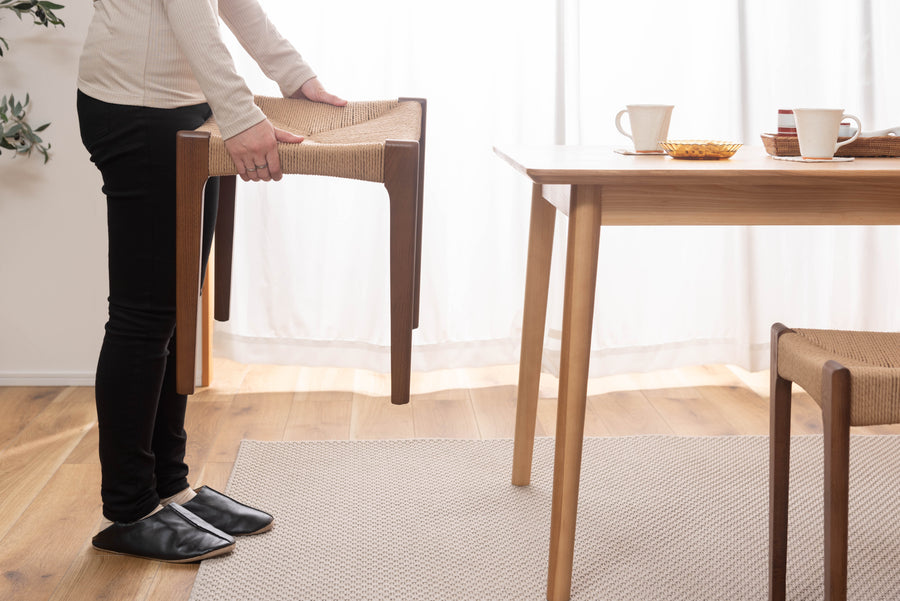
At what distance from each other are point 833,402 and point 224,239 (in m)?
1.16

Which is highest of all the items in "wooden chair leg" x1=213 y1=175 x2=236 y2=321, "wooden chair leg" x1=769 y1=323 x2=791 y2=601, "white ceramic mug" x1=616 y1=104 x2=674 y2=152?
"white ceramic mug" x1=616 y1=104 x2=674 y2=152

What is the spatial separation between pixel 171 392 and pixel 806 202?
111cm

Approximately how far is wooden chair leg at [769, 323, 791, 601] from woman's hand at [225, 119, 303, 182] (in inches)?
31.0

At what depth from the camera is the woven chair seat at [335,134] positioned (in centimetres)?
135

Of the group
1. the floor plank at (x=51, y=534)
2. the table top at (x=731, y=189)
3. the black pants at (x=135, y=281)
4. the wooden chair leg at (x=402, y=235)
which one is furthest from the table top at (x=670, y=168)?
the floor plank at (x=51, y=534)

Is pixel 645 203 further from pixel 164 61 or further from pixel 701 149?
pixel 164 61

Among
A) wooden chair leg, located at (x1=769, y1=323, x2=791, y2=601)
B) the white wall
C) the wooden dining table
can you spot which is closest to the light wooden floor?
the white wall

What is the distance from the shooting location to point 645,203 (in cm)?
133

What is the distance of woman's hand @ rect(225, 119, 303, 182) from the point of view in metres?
1.35

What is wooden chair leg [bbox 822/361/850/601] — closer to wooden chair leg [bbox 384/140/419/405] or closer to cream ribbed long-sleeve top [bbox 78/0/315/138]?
wooden chair leg [bbox 384/140/419/405]

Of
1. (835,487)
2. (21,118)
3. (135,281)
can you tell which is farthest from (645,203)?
(21,118)

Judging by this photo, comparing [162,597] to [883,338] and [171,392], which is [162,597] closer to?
[171,392]

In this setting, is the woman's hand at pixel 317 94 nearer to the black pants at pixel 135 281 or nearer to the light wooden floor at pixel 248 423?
the black pants at pixel 135 281

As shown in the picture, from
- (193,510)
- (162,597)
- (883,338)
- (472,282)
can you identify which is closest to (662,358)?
(472,282)
